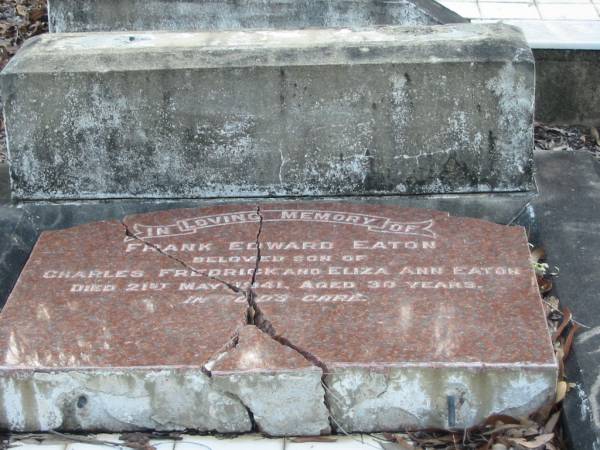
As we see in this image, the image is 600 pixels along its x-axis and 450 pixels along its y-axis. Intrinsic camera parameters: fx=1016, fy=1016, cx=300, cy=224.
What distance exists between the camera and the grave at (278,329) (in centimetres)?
292

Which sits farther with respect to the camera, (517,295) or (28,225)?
(28,225)

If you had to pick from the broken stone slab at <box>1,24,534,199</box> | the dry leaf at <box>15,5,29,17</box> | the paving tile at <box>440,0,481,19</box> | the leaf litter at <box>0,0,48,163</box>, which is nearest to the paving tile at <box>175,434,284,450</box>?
the broken stone slab at <box>1,24,534,199</box>

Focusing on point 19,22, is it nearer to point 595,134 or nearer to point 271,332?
point 595,134

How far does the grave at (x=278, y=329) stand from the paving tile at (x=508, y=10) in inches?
125

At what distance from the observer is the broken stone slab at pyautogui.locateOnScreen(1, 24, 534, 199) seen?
12.5 ft

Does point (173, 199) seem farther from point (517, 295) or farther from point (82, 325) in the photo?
point (517, 295)

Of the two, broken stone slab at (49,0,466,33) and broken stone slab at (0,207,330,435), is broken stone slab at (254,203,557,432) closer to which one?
broken stone slab at (0,207,330,435)

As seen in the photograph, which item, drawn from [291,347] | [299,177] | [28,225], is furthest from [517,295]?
[28,225]

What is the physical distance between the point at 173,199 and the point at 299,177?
50 centimetres

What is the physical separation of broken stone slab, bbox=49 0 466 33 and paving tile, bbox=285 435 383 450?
3173 mm

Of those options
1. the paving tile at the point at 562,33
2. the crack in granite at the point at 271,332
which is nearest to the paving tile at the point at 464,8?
the paving tile at the point at 562,33

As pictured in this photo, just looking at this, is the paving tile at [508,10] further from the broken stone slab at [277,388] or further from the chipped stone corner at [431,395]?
the broken stone slab at [277,388]

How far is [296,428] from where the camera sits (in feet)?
9.70

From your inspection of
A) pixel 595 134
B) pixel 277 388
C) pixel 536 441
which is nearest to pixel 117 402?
pixel 277 388
